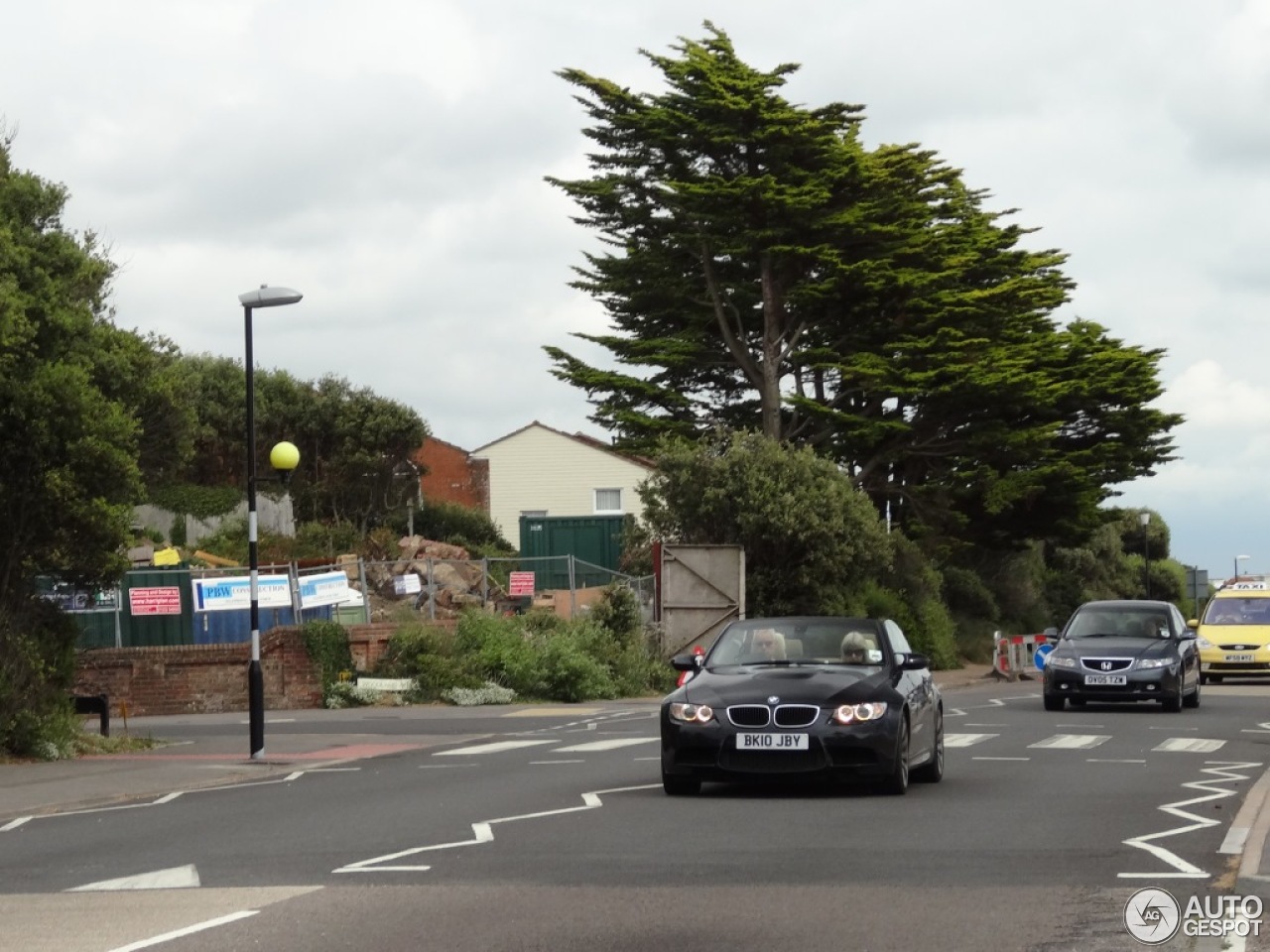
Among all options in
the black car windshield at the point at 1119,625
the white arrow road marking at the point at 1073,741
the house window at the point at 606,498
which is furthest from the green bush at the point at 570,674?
the house window at the point at 606,498

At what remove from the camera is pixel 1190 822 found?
13.1 metres

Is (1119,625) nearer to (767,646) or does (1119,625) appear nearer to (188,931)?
(767,646)

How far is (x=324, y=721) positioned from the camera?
28234 millimetres

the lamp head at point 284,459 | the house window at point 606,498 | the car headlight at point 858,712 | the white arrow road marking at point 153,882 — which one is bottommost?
the white arrow road marking at point 153,882

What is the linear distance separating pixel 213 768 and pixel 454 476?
195 feet

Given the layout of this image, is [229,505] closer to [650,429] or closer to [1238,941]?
[650,429]

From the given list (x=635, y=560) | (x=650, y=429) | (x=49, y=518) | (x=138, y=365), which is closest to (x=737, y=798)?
(x=49, y=518)

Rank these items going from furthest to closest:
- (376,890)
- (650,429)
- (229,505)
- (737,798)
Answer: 1. (229,505)
2. (650,429)
3. (737,798)
4. (376,890)

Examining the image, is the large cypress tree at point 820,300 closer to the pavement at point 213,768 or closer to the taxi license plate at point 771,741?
the pavement at point 213,768

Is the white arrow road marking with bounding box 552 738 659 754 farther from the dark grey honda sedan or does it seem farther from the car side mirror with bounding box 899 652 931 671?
the dark grey honda sedan

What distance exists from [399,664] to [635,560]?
11.3m

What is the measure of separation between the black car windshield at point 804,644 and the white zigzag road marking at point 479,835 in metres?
1.41

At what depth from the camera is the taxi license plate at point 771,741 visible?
46.7 feet

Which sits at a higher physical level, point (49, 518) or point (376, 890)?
point (49, 518)
